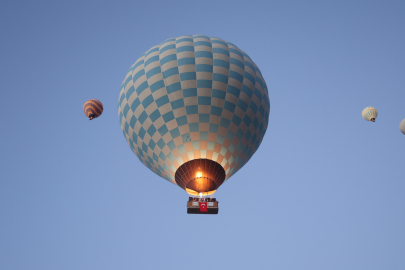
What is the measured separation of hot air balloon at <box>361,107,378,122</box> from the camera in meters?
28.6

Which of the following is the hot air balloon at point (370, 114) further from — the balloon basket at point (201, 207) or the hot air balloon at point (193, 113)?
the balloon basket at point (201, 207)

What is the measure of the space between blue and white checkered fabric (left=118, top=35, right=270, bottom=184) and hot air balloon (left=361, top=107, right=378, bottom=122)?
1334cm

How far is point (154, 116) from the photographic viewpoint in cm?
1669

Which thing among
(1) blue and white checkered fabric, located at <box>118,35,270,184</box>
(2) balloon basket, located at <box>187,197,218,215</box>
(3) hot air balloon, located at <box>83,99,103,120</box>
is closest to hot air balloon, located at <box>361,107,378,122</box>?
(1) blue and white checkered fabric, located at <box>118,35,270,184</box>

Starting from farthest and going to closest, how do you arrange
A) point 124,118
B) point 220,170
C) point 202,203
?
point 124,118 → point 220,170 → point 202,203

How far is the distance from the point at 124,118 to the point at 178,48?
12.3 ft

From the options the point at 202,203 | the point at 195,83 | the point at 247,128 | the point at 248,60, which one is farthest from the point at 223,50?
the point at 202,203

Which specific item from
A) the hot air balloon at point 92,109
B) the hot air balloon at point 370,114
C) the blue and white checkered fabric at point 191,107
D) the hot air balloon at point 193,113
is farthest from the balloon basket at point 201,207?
the hot air balloon at point 370,114

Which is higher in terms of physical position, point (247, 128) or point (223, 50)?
point (223, 50)

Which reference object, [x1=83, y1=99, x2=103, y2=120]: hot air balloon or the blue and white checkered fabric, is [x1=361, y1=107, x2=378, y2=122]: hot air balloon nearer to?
the blue and white checkered fabric

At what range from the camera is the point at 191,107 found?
54.0ft

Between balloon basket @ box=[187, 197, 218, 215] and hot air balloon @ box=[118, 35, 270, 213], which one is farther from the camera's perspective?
hot air balloon @ box=[118, 35, 270, 213]

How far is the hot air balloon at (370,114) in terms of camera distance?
28.6 metres

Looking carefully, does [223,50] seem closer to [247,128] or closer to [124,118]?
[247,128]
